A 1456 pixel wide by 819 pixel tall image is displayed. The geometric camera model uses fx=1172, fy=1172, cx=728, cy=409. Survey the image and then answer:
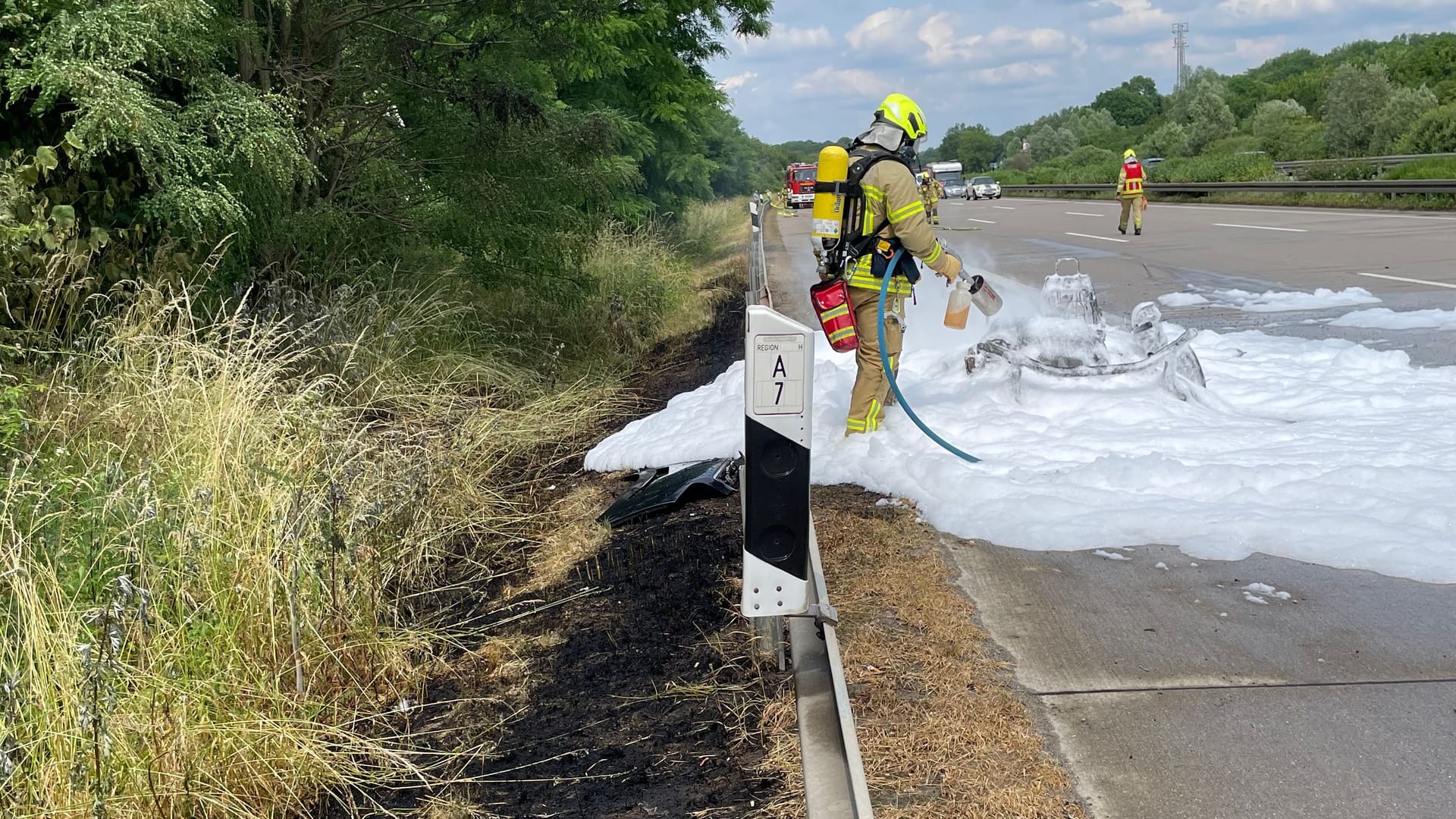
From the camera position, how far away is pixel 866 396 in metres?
7.24

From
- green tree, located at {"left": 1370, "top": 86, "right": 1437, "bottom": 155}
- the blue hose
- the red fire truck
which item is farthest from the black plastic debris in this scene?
green tree, located at {"left": 1370, "top": 86, "right": 1437, "bottom": 155}

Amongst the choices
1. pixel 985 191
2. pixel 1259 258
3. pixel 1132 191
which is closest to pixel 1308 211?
pixel 1132 191

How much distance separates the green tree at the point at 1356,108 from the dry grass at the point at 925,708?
156 ft

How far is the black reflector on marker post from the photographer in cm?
383

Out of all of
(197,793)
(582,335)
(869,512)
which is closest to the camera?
(197,793)

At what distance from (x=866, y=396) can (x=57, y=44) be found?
219 inches

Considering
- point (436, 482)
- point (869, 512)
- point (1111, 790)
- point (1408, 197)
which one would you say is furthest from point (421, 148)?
point (1408, 197)

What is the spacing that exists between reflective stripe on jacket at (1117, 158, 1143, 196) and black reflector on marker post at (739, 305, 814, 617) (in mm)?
19553

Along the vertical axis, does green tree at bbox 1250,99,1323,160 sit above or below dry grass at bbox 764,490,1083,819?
above

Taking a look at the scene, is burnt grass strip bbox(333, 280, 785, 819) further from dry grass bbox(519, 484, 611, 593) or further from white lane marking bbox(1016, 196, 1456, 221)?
white lane marking bbox(1016, 196, 1456, 221)

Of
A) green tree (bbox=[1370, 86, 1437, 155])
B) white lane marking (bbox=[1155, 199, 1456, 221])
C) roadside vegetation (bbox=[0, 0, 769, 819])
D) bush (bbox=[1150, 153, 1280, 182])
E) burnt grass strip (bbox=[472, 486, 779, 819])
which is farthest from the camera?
green tree (bbox=[1370, 86, 1437, 155])

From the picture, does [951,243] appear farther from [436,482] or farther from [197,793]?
[197,793]

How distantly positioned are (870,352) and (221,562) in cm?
385

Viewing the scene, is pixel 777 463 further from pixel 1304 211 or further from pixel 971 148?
pixel 971 148
